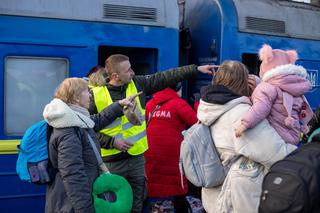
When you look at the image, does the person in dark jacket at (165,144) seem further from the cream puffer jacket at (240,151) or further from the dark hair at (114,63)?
the cream puffer jacket at (240,151)

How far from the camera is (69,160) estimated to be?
280cm

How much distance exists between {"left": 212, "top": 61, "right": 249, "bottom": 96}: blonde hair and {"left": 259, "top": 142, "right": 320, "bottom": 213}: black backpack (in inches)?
45.2

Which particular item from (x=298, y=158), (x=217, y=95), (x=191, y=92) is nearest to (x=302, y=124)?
(x=217, y=95)

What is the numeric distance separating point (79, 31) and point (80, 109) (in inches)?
62.7

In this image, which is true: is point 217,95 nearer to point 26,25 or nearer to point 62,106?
point 62,106

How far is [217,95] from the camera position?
2.77 m

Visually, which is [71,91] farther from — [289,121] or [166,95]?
[166,95]

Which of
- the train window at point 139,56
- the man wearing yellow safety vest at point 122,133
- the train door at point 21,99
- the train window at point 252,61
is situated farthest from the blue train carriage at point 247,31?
the train door at point 21,99

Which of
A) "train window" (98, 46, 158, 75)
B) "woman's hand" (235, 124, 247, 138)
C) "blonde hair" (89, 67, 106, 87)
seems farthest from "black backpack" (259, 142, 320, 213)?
"train window" (98, 46, 158, 75)

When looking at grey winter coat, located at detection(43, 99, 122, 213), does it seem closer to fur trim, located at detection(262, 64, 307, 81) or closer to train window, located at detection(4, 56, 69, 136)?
fur trim, located at detection(262, 64, 307, 81)

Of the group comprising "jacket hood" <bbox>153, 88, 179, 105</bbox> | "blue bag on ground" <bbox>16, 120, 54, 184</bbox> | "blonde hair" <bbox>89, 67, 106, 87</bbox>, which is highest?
"blonde hair" <bbox>89, 67, 106, 87</bbox>

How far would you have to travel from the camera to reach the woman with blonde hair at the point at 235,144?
260 centimetres

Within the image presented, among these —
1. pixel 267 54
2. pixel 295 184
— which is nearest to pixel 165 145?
pixel 267 54

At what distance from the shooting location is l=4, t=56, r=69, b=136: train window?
4098mm
